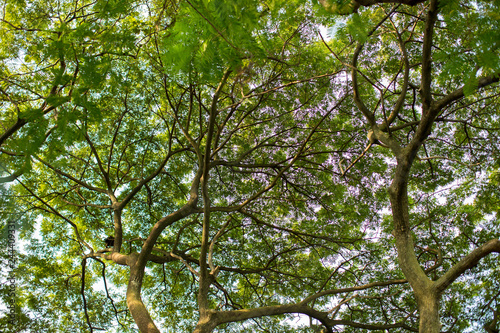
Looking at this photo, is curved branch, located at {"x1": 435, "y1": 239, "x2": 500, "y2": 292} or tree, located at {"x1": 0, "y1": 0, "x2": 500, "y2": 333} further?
tree, located at {"x1": 0, "y1": 0, "x2": 500, "y2": 333}

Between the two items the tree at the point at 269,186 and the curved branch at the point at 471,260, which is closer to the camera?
the curved branch at the point at 471,260

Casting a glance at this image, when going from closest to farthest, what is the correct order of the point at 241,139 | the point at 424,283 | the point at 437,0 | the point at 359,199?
the point at 437,0 → the point at 424,283 → the point at 359,199 → the point at 241,139

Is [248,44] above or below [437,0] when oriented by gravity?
below

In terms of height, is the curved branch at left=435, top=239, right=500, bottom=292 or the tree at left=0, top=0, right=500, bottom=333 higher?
the tree at left=0, top=0, right=500, bottom=333

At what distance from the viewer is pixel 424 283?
135 inches

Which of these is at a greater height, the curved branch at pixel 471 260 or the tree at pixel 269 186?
the tree at pixel 269 186

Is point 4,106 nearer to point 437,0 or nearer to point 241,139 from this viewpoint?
point 241,139

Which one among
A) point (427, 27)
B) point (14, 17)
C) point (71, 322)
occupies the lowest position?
point (71, 322)

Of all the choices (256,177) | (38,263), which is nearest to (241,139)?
(256,177)

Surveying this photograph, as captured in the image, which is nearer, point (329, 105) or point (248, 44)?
→ point (248, 44)

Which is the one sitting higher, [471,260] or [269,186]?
[269,186]

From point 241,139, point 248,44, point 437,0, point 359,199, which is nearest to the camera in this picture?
point 248,44

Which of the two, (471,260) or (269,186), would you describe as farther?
(269,186)

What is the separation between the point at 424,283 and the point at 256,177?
186 inches
